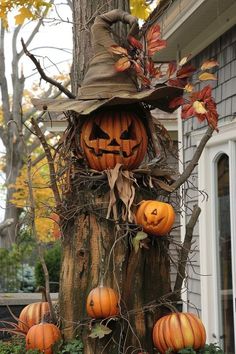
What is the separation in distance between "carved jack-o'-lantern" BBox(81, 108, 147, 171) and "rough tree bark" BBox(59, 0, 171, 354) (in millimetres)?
147

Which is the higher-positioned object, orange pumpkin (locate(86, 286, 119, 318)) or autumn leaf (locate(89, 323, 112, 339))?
orange pumpkin (locate(86, 286, 119, 318))

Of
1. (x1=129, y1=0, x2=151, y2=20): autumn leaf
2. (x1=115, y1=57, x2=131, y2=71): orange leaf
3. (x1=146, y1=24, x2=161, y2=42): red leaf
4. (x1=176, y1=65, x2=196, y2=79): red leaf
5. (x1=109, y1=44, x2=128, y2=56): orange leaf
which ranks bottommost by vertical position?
(x1=176, y1=65, x2=196, y2=79): red leaf

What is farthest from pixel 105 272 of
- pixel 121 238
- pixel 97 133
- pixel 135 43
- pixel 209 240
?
pixel 209 240

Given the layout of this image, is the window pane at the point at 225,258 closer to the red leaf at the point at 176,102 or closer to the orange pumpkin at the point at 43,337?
the red leaf at the point at 176,102

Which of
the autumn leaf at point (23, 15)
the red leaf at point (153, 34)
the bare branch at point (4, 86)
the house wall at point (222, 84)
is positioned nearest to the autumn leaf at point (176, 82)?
the red leaf at point (153, 34)

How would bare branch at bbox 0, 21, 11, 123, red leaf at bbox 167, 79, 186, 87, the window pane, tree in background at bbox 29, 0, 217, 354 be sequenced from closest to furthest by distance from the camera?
tree in background at bbox 29, 0, 217, 354 → red leaf at bbox 167, 79, 186, 87 → the window pane → bare branch at bbox 0, 21, 11, 123

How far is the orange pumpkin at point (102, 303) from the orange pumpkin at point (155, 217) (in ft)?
Answer: 1.06

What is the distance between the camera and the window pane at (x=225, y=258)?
248 inches

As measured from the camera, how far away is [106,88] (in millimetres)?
3047

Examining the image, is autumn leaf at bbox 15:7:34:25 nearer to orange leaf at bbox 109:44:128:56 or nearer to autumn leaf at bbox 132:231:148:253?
orange leaf at bbox 109:44:128:56

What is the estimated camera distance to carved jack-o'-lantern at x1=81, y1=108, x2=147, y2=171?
3080 millimetres

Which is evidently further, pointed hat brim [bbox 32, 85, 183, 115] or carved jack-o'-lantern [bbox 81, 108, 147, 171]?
carved jack-o'-lantern [bbox 81, 108, 147, 171]

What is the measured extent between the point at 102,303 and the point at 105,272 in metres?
0.18

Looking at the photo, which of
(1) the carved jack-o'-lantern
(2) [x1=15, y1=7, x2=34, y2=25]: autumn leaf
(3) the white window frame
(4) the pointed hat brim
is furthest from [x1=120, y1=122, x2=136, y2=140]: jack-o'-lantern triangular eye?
(2) [x1=15, y1=7, x2=34, y2=25]: autumn leaf
